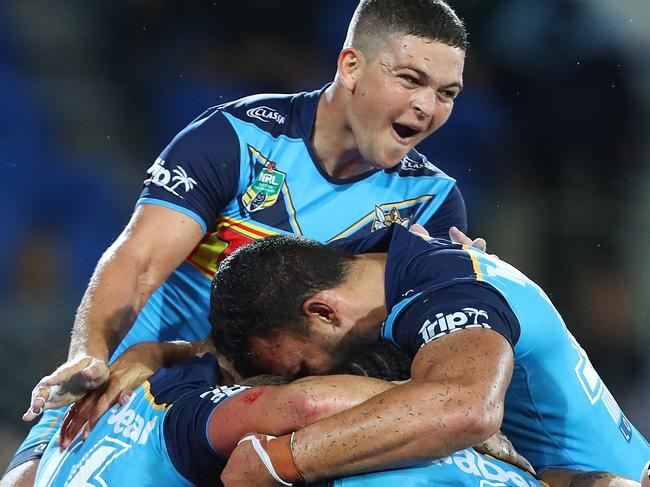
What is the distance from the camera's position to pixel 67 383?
7.80 ft

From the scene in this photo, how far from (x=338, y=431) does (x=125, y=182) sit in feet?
11.2

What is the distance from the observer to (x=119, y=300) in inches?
113

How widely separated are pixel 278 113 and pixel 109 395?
1350 millimetres

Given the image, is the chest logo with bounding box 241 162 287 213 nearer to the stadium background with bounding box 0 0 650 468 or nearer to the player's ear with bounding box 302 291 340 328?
the player's ear with bounding box 302 291 340 328

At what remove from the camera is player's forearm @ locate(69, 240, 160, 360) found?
2688 mm

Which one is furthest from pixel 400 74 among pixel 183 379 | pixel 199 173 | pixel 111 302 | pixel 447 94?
pixel 183 379

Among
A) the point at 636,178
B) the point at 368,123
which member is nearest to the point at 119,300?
the point at 368,123

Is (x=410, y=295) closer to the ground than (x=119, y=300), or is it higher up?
higher up

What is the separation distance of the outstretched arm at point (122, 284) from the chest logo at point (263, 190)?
9.1 inches

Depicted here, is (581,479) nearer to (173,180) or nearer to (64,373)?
(64,373)

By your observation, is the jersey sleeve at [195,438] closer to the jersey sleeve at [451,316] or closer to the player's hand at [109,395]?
the player's hand at [109,395]

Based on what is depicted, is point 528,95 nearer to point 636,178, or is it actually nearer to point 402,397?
point 636,178

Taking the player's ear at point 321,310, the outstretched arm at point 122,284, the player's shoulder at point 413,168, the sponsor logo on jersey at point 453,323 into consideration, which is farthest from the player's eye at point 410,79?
the sponsor logo on jersey at point 453,323

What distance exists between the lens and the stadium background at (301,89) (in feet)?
16.1
